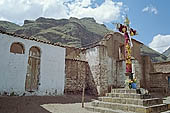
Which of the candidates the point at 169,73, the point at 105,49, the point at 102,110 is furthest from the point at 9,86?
the point at 169,73

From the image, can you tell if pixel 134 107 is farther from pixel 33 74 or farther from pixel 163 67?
pixel 163 67

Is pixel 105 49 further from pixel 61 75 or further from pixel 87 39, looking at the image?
pixel 87 39

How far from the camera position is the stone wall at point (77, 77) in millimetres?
13695

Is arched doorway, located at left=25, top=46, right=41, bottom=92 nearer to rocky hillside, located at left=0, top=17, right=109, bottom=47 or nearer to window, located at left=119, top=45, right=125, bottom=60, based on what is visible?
window, located at left=119, top=45, right=125, bottom=60

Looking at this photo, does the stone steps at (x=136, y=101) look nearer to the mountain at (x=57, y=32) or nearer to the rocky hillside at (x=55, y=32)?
the mountain at (x=57, y=32)

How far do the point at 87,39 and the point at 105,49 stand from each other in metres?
37.9

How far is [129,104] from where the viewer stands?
7.67 metres

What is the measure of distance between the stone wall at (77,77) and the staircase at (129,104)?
5.12m

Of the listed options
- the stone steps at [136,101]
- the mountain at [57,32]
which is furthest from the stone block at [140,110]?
the mountain at [57,32]

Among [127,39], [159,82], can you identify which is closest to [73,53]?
[127,39]

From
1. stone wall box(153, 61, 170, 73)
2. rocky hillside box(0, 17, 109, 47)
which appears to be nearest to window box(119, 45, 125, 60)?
stone wall box(153, 61, 170, 73)

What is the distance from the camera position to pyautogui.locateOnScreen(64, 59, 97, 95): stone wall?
539 inches

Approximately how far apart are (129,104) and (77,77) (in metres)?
7.33

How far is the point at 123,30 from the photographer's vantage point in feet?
31.8
